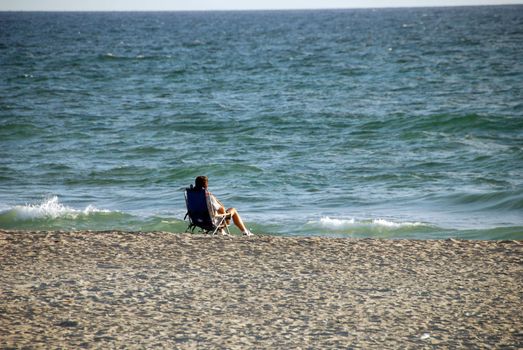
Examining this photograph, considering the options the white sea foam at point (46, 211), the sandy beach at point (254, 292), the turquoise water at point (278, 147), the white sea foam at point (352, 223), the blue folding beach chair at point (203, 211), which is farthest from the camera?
the turquoise water at point (278, 147)

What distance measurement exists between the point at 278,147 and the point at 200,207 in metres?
10.1

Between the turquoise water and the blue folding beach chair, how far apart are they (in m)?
2.22

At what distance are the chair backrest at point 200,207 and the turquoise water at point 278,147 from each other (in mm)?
2258

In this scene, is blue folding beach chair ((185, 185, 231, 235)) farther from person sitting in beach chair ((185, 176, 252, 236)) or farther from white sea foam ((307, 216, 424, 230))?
white sea foam ((307, 216, 424, 230))

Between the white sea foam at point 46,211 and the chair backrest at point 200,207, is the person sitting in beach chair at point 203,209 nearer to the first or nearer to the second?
the chair backrest at point 200,207

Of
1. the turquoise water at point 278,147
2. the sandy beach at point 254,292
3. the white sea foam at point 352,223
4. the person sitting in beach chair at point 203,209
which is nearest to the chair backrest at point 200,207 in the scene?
the person sitting in beach chair at point 203,209

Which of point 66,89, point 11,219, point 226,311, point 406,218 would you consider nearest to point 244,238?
point 226,311

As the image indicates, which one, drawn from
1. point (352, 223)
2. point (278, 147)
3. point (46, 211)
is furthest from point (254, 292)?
point (278, 147)

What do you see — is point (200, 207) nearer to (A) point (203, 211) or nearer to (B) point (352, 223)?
(A) point (203, 211)

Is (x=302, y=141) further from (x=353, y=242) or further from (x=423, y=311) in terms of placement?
(x=423, y=311)

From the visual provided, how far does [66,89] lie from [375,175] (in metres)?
20.0

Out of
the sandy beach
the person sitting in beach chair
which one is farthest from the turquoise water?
the sandy beach

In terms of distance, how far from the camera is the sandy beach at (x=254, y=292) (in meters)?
6.11

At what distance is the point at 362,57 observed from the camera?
160 ft
